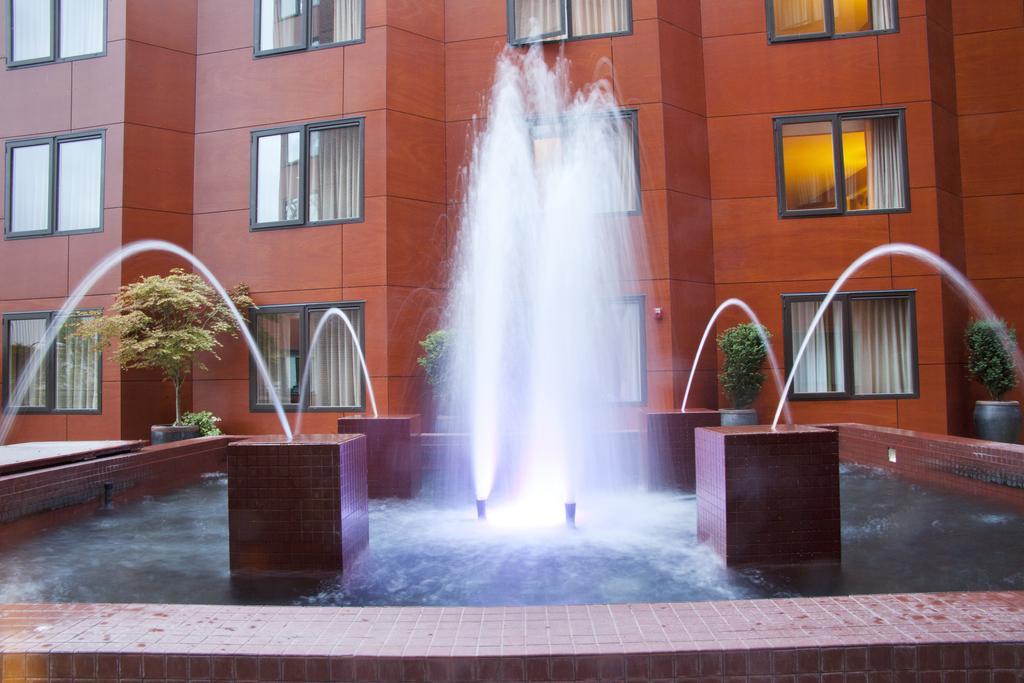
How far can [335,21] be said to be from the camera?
12.5m

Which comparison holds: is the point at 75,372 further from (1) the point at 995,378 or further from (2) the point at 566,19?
(1) the point at 995,378

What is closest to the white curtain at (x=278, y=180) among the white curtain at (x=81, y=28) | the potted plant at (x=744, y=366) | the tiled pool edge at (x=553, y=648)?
the white curtain at (x=81, y=28)

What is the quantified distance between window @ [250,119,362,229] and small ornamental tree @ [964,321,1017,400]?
10.6 metres

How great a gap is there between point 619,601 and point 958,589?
2052 mm

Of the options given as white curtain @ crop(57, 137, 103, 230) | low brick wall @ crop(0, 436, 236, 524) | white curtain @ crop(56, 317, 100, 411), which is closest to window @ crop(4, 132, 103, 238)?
white curtain @ crop(57, 137, 103, 230)

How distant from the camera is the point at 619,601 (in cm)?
392

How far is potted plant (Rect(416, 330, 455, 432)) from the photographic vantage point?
35.8 ft

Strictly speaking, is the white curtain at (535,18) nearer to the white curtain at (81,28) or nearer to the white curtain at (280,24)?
the white curtain at (280,24)

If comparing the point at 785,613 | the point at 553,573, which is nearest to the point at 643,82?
the point at 553,573

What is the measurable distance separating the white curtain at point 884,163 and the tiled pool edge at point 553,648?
10.7 metres

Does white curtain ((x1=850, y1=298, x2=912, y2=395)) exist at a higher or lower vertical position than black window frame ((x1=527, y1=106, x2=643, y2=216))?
lower

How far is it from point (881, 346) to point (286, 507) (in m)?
10.8

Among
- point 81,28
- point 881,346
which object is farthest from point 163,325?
point 881,346

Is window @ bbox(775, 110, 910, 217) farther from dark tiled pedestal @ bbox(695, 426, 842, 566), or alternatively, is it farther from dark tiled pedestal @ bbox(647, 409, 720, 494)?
dark tiled pedestal @ bbox(695, 426, 842, 566)
